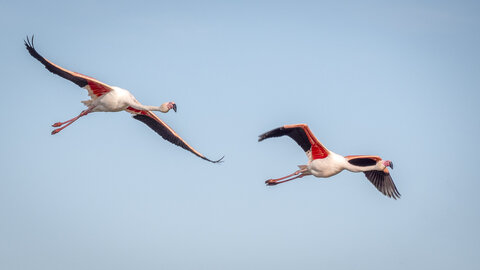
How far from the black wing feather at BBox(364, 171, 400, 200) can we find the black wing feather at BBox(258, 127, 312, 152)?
126 inches

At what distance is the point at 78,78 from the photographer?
31.5 metres

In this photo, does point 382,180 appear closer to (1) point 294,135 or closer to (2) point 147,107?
(1) point 294,135

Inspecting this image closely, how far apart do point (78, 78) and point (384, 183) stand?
36.2 feet

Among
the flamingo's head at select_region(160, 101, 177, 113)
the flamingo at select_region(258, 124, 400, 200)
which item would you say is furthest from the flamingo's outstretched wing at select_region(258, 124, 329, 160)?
the flamingo's head at select_region(160, 101, 177, 113)

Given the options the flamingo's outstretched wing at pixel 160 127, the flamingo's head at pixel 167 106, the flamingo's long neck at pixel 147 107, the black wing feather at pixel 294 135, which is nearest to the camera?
the black wing feather at pixel 294 135

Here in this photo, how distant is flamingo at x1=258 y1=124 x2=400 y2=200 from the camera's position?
30.1 metres

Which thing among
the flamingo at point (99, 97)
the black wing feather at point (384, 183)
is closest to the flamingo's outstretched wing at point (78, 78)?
the flamingo at point (99, 97)

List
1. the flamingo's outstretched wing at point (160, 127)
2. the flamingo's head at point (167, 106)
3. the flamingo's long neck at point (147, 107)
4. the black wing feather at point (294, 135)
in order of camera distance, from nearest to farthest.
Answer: the black wing feather at point (294, 135) → the flamingo's head at point (167, 106) → the flamingo's long neck at point (147, 107) → the flamingo's outstretched wing at point (160, 127)

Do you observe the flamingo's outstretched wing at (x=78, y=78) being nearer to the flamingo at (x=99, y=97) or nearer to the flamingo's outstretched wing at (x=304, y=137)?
the flamingo at (x=99, y=97)

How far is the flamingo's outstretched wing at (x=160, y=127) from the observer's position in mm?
34094

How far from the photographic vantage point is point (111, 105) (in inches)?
1262

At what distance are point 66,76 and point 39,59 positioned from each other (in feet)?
3.43

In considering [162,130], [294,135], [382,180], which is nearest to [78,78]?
[162,130]

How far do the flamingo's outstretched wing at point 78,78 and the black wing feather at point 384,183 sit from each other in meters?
9.63
